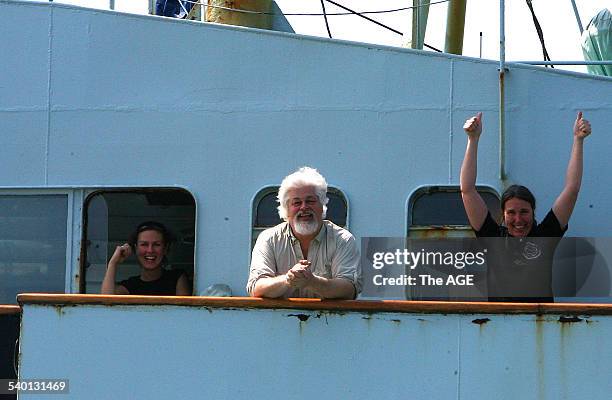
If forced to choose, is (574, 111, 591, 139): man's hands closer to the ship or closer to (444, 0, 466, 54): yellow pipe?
the ship

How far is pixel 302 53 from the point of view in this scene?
25.1 ft

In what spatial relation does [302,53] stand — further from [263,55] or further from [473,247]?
[473,247]

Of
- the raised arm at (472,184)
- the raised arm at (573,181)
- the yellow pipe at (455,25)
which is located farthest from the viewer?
the yellow pipe at (455,25)

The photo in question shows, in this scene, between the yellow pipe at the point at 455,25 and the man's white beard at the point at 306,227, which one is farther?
the yellow pipe at the point at 455,25

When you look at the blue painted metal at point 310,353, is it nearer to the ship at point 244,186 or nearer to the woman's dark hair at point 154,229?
the ship at point 244,186

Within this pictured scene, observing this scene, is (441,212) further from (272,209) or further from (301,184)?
(301,184)

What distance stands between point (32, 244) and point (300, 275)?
268 cm

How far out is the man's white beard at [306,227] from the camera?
20.3 ft

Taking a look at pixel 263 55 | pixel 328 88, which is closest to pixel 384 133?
pixel 328 88

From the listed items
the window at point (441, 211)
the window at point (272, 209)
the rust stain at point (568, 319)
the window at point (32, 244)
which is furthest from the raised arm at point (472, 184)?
the window at point (32, 244)

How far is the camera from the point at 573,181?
665cm

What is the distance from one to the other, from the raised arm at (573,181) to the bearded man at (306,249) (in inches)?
45.7

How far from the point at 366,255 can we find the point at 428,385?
910 millimetres

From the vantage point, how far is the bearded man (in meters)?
6.21
